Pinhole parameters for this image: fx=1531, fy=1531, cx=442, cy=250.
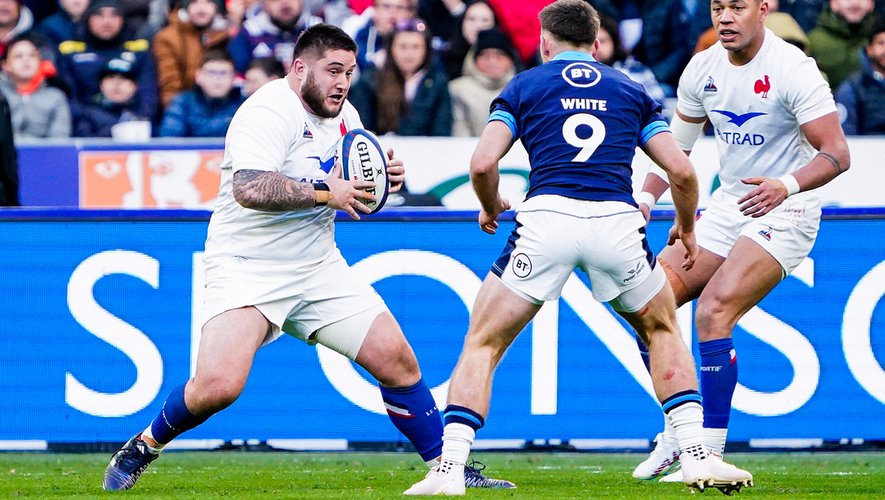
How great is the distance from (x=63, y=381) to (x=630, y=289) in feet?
12.8

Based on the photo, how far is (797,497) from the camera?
6578 millimetres

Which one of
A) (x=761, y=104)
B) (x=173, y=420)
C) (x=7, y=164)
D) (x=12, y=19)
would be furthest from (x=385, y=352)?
(x=12, y=19)

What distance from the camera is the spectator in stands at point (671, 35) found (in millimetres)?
13508

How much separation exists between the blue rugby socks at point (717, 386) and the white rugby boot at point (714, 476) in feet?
2.97

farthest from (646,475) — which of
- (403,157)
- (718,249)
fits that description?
(403,157)

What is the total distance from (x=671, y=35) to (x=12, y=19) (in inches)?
249

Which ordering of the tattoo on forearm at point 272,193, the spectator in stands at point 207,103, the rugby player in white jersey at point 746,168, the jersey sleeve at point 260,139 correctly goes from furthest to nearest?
1. the spectator in stands at point 207,103
2. the rugby player in white jersey at point 746,168
3. the jersey sleeve at point 260,139
4. the tattoo on forearm at point 272,193

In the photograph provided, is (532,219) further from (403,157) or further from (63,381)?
(403,157)

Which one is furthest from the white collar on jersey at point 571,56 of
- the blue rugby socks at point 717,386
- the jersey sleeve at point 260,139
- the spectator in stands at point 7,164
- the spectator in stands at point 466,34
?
the spectator in stands at point 466,34

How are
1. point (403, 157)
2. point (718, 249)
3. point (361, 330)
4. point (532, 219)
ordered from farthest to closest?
point (403, 157) < point (718, 249) < point (361, 330) < point (532, 219)

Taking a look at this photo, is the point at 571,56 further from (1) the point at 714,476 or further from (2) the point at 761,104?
(1) the point at 714,476

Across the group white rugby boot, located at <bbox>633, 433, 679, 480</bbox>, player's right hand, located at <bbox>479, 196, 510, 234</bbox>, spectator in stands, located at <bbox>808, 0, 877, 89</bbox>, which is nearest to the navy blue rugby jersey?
player's right hand, located at <bbox>479, 196, 510, 234</bbox>

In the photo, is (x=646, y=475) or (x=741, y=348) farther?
(x=741, y=348)

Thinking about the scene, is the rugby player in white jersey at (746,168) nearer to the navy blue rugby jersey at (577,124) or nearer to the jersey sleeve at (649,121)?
the jersey sleeve at (649,121)
